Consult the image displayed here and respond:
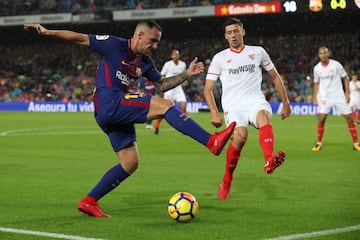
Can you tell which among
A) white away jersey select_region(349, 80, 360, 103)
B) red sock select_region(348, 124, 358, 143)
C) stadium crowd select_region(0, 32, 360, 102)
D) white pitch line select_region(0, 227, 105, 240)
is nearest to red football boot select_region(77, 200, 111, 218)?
white pitch line select_region(0, 227, 105, 240)

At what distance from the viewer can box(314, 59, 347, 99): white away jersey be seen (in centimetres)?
1516

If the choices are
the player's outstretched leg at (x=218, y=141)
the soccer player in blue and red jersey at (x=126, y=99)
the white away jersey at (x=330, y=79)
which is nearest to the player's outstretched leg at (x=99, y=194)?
the soccer player in blue and red jersey at (x=126, y=99)

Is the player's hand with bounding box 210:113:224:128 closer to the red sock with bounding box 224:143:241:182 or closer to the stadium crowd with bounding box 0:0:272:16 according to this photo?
the red sock with bounding box 224:143:241:182

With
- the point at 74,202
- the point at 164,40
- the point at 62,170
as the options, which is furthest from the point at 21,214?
the point at 164,40

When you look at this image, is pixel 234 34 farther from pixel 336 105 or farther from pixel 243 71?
pixel 336 105

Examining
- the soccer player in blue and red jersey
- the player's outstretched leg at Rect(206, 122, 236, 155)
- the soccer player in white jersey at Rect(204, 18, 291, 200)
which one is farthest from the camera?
the soccer player in white jersey at Rect(204, 18, 291, 200)

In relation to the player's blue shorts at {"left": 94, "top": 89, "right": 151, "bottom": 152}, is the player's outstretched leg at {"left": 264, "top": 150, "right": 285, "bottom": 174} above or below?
below

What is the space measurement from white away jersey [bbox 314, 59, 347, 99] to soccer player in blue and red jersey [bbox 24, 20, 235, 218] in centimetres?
872

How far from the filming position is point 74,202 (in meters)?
7.70

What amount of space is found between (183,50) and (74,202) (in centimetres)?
3560

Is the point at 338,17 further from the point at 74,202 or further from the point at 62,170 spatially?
the point at 74,202

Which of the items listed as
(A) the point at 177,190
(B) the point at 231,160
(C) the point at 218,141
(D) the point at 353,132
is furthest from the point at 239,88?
(D) the point at 353,132

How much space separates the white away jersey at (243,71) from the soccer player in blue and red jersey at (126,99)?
55.5 inches

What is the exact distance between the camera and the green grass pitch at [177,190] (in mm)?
6109
